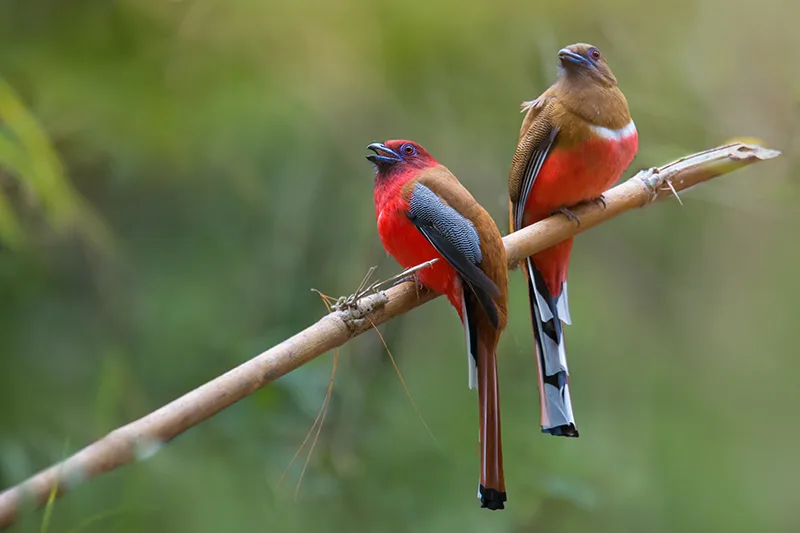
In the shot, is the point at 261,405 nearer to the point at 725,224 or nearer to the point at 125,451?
the point at 125,451

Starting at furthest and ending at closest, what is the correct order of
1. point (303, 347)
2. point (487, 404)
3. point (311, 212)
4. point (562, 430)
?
1. point (311, 212)
2. point (562, 430)
3. point (487, 404)
4. point (303, 347)

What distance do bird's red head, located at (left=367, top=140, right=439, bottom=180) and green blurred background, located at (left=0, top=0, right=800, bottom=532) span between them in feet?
3.29

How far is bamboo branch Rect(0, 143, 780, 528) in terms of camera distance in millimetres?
884

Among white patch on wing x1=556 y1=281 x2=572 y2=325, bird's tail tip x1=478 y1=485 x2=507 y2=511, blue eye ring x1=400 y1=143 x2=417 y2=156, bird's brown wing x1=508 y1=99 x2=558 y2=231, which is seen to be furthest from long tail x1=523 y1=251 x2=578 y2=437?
blue eye ring x1=400 y1=143 x2=417 y2=156

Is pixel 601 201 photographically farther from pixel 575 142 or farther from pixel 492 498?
pixel 492 498

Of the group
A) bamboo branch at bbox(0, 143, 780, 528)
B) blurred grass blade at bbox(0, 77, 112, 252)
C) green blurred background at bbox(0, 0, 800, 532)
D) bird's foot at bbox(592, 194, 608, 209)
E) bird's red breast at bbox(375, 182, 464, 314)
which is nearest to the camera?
bamboo branch at bbox(0, 143, 780, 528)

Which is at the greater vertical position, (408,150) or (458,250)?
(408,150)

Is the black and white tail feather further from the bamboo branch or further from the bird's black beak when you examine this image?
the bird's black beak

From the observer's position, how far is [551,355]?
147 cm

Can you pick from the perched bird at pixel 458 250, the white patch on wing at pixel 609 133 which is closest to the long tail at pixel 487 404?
the perched bird at pixel 458 250

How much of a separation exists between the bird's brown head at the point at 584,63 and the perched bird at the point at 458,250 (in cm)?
32

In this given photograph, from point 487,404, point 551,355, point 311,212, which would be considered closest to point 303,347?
point 487,404

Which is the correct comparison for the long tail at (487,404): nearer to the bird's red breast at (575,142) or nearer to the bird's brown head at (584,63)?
the bird's red breast at (575,142)

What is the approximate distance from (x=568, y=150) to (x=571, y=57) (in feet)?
0.52
